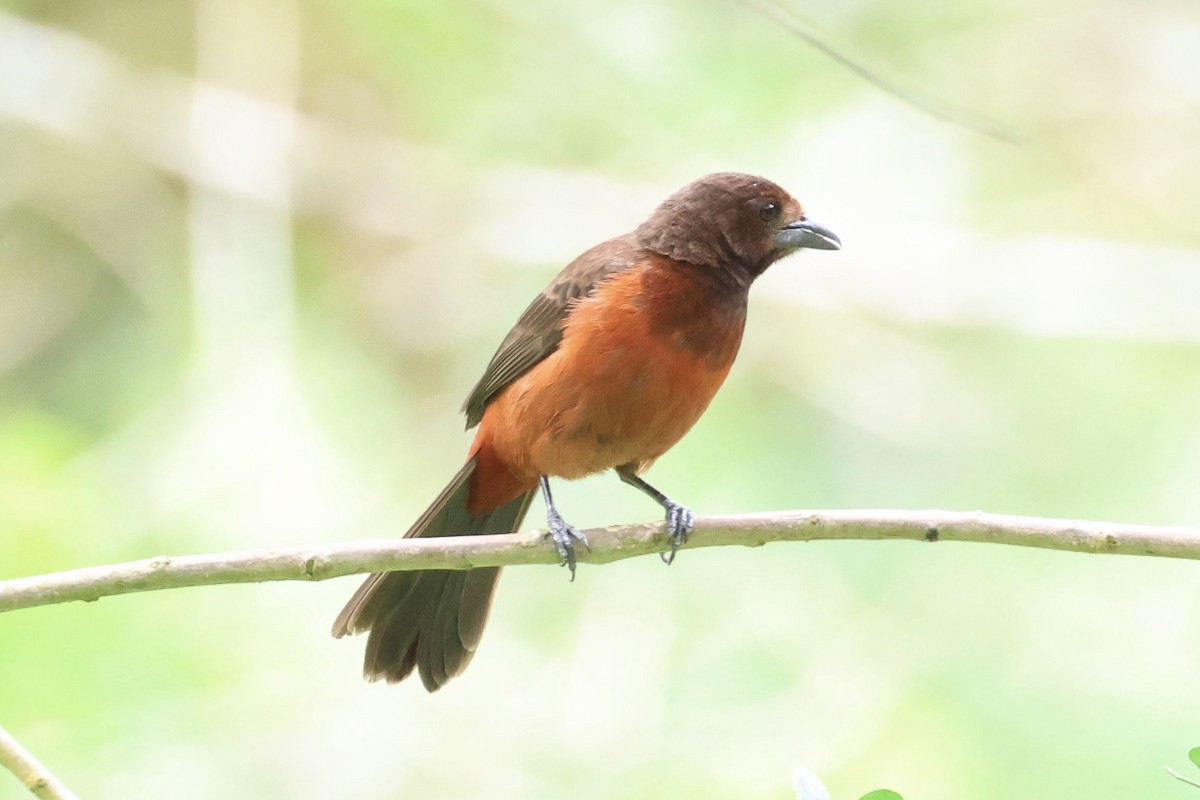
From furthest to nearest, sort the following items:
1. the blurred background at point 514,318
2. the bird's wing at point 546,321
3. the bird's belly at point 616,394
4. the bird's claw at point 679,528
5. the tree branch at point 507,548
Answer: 1. the blurred background at point 514,318
2. the bird's wing at point 546,321
3. the bird's belly at point 616,394
4. the bird's claw at point 679,528
5. the tree branch at point 507,548

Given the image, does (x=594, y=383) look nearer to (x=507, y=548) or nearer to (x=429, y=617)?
(x=507, y=548)

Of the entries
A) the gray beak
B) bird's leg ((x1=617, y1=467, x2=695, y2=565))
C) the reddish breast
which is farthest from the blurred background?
the reddish breast

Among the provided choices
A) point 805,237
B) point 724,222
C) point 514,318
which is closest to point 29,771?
point 724,222

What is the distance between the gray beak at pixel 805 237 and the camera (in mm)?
4293

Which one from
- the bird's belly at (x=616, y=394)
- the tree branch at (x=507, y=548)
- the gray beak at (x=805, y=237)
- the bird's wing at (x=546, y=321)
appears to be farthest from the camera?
the gray beak at (x=805, y=237)

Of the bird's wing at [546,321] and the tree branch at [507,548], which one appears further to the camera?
the bird's wing at [546,321]

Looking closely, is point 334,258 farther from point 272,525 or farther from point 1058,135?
point 1058,135

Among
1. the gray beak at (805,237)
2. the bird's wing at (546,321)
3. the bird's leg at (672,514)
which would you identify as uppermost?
the gray beak at (805,237)

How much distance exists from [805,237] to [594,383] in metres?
0.93

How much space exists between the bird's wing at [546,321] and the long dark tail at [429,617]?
10.0 inches

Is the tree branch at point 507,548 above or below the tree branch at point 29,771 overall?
above

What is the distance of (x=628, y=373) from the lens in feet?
12.6

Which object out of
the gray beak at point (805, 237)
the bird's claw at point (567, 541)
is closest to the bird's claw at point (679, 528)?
the bird's claw at point (567, 541)

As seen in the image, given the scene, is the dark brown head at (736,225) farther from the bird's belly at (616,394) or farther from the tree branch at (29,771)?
the tree branch at (29,771)
